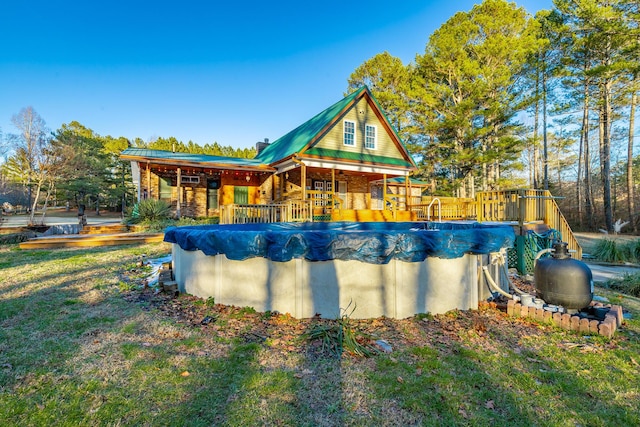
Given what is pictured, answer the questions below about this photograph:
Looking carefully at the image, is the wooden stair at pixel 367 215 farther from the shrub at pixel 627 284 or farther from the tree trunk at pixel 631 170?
the tree trunk at pixel 631 170

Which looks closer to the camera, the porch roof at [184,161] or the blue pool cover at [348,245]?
the blue pool cover at [348,245]

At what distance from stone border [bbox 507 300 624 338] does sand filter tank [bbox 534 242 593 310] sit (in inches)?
7.1

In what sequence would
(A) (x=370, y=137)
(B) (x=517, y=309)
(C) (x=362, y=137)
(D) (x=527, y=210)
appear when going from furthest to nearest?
(A) (x=370, y=137), (C) (x=362, y=137), (D) (x=527, y=210), (B) (x=517, y=309)

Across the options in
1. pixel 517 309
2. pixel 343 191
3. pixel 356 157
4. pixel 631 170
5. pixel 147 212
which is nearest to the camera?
pixel 517 309

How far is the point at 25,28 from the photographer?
13.7 metres

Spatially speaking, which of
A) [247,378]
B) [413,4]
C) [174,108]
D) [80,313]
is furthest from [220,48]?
[247,378]

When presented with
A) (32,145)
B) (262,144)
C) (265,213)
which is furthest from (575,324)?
(32,145)

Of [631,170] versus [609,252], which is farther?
[631,170]

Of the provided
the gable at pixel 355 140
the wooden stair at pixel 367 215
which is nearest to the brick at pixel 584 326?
the wooden stair at pixel 367 215

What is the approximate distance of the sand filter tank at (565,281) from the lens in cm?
345

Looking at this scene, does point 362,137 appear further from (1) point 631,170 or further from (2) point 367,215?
(1) point 631,170

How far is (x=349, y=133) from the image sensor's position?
14.3 meters

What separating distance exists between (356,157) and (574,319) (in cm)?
1149

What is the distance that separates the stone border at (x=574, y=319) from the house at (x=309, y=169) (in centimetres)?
864
